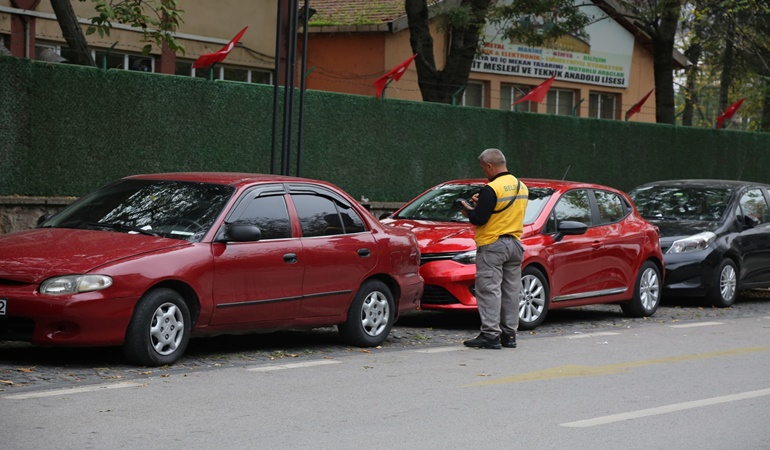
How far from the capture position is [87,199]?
10922 mm

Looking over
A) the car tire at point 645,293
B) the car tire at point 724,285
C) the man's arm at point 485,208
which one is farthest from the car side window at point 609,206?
the man's arm at point 485,208

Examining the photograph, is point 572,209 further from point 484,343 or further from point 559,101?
point 559,101

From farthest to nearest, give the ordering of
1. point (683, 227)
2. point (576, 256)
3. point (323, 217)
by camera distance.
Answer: point (683, 227) < point (576, 256) < point (323, 217)

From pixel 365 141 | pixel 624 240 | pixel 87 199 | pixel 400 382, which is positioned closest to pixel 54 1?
pixel 365 141

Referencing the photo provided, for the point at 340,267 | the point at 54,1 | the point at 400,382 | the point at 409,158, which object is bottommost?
the point at 400,382

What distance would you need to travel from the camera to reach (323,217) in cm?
1120

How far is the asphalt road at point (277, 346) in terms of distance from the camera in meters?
9.23

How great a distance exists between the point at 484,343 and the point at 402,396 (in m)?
3.10

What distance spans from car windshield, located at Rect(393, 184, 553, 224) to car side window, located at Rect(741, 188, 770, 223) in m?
4.83

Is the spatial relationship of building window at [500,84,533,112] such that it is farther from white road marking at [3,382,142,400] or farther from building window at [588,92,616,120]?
white road marking at [3,382,142,400]

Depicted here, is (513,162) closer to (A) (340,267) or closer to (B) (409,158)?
(B) (409,158)

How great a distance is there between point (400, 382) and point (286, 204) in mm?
2181

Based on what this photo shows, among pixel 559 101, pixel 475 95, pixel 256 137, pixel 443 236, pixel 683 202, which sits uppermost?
pixel 559 101

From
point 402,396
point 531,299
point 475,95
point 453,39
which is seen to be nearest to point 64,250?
point 402,396
